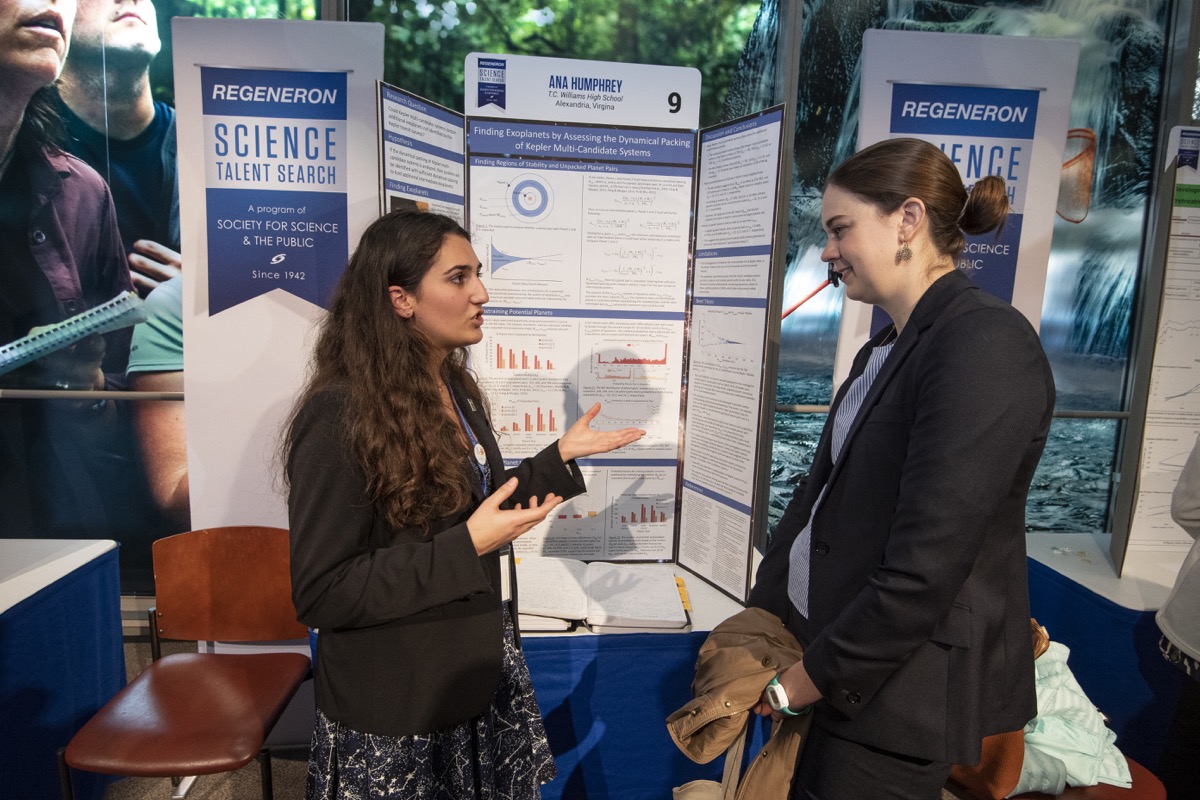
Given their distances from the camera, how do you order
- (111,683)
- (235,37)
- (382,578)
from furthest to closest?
(235,37)
(111,683)
(382,578)

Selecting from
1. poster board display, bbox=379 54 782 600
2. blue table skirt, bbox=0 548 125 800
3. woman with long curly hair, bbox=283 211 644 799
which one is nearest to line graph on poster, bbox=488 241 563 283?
poster board display, bbox=379 54 782 600

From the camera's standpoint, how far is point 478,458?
1396 millimetres

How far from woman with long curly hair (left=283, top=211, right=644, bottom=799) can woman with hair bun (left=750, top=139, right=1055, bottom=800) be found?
57 centimetres

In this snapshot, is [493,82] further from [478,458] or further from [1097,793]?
[1097,793]

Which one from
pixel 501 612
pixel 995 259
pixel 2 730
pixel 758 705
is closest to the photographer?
pixel 758 705

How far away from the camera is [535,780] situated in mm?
1477

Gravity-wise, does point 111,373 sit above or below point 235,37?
below

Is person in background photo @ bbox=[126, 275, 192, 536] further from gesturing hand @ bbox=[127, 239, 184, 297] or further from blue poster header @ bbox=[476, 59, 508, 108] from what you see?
blue poster header @ bbox=[476, 59, 508, 108]

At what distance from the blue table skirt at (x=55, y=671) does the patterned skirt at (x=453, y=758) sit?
3.44ft

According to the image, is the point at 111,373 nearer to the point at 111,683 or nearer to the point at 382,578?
the point at 111,683

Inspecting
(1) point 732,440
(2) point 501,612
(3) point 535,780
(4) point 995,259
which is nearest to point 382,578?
(2) point 501,612

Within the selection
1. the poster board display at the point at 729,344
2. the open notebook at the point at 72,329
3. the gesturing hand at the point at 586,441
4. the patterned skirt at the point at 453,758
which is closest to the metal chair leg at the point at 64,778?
the patterned skirt at the point at 453,758

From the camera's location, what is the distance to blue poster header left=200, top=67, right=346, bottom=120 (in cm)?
244

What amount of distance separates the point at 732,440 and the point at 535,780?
4.13ft
